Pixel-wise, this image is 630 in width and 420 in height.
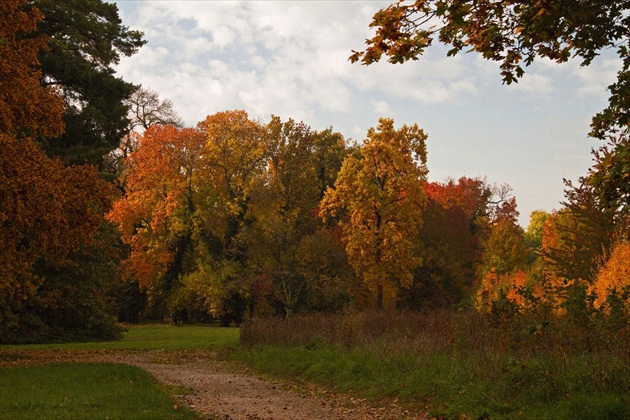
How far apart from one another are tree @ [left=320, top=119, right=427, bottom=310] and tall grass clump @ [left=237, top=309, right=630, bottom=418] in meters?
17.6

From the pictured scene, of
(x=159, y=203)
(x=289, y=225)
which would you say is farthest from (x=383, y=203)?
(x=159, y=203)

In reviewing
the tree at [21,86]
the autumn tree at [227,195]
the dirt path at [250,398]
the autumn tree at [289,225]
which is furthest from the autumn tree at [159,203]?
the tree at [21,86]

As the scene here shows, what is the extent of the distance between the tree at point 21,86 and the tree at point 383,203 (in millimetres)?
20074

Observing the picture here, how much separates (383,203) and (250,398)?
2515 cm

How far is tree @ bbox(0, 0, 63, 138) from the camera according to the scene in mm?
15609

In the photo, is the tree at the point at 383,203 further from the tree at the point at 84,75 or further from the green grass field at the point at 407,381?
the green grass field at the point at 407,381

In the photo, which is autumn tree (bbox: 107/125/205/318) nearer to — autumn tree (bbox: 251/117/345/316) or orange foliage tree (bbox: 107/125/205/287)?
orange foliage tree (bbox: 107/125/205/287)

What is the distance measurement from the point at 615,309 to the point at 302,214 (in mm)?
25993

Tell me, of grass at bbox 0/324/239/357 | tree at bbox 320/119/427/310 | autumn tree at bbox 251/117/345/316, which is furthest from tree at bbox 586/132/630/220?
tree at bbox 320/119/427/310

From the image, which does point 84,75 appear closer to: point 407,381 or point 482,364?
point 407,381

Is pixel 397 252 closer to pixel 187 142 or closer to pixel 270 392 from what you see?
pixel 187 142

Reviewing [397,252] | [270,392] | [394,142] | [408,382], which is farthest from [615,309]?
[394,142]

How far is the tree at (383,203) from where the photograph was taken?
35.5 metres

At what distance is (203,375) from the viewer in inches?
637
